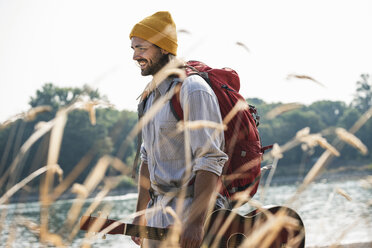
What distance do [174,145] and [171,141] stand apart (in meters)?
0.02

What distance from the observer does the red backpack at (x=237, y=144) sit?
2.33m

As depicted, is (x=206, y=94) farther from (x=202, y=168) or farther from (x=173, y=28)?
(x=173, y=28)

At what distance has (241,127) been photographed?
2.36 m

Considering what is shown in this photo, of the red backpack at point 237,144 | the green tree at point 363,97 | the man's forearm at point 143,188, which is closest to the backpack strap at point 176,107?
the red backpack at point 237,144

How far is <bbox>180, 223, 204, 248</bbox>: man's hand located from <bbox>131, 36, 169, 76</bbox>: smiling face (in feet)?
2.53

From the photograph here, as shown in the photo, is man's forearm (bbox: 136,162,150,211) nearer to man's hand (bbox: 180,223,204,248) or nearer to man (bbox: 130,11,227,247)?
man (bbox: 130,11,227,247)

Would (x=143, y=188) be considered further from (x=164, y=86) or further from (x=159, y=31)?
(x=159, y=31)

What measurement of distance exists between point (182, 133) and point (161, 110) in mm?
147

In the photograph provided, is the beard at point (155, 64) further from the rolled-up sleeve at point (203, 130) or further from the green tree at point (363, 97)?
the green tree at point (363, 97)

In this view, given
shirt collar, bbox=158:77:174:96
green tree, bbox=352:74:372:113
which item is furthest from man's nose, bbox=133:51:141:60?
green tree, bbox=352:74:372:113

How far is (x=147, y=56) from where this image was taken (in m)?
2.46

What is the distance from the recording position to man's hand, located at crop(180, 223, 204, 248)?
6.87 ft

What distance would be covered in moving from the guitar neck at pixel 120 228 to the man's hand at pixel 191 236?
0.25 feet

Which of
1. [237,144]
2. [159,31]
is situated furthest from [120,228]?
[159,31]
